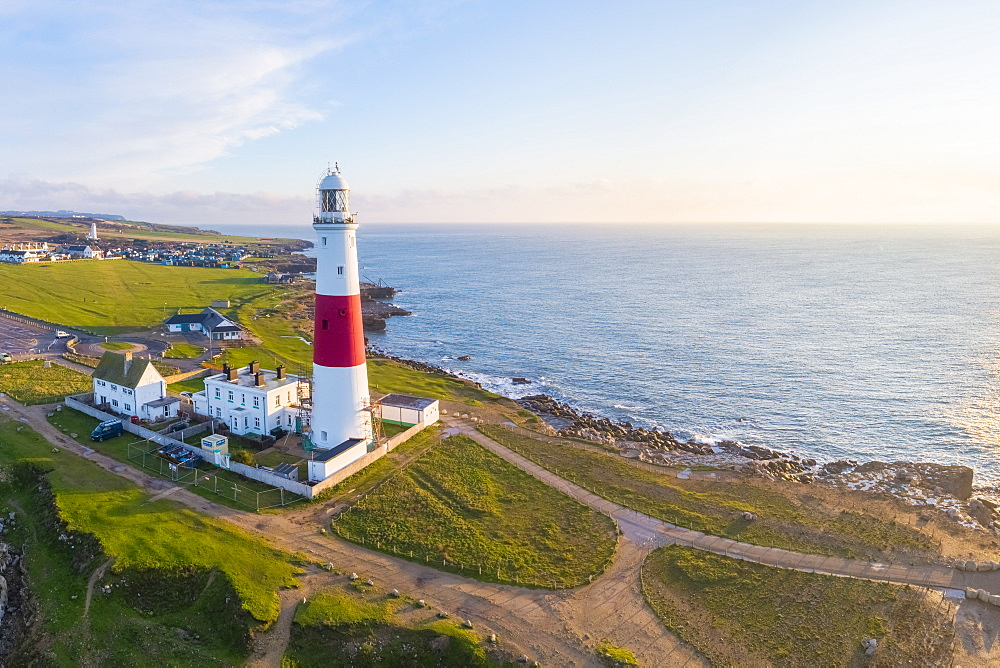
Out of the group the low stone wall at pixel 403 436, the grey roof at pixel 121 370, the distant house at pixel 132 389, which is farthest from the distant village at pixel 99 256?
the low stone wall at pixel 403 436

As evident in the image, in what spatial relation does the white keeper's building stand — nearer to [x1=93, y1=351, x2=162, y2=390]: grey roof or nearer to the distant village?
[x1=93, y1=351, x2=162, y2=390]: grey roof

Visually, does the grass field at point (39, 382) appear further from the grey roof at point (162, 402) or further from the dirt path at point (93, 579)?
the dirt path at point (93, 579)

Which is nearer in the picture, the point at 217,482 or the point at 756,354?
the point at 217,482

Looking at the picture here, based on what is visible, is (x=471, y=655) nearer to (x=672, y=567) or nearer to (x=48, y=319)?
(x=672, y=567)

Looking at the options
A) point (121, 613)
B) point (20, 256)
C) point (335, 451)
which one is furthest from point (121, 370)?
point (20, 256)

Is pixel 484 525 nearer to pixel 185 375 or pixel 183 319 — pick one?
pixel 185 375

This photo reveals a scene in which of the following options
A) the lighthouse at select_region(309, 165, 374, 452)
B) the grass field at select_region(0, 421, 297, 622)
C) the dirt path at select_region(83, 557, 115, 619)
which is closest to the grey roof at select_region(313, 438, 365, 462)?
the lighthouse at select_region(309, 165, 374, 452)

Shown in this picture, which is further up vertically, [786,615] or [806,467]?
[786,615]
